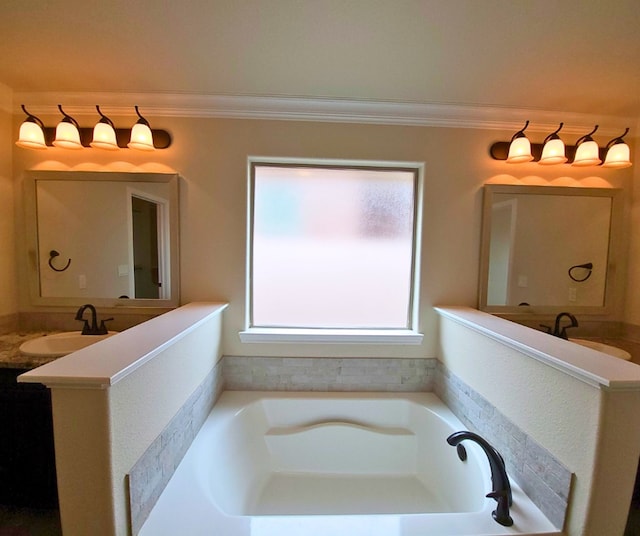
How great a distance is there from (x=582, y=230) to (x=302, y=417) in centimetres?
227

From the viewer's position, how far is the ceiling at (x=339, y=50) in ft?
3.51

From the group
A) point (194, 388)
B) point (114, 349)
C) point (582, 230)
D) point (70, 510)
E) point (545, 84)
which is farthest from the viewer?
point (582, 230)

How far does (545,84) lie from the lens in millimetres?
1490

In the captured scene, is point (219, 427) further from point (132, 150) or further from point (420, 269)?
point (132, 150)

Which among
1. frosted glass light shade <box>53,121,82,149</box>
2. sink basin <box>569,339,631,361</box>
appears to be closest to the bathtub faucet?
sink basin <box>569,339,631,361</box>

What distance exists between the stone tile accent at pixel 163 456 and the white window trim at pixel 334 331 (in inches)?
17.2

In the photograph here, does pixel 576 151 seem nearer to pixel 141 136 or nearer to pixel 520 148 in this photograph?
pixel 520 148

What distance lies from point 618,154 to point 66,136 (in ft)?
11.0

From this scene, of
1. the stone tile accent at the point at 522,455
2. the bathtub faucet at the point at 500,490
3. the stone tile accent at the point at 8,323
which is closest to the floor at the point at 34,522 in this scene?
the stone tile accent at the point at 522,455

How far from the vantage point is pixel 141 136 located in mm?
1639

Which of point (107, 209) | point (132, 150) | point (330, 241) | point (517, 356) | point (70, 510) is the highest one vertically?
point (132, 150)

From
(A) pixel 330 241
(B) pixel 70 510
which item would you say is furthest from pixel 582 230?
(B) pixel 70 510

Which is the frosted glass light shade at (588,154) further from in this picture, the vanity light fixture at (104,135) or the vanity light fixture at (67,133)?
the vanity light fixture at (67,133)

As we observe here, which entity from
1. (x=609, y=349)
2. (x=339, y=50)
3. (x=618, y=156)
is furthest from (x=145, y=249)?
(x=618, y=156)
